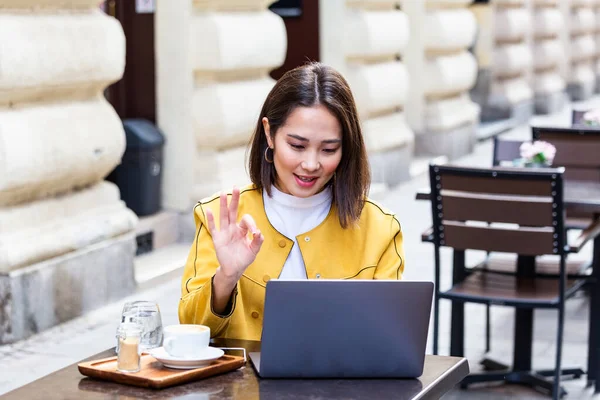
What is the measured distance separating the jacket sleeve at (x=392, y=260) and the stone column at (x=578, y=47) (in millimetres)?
18587

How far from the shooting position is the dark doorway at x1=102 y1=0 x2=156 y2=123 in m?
8.21

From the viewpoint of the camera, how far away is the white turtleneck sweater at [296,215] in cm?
306

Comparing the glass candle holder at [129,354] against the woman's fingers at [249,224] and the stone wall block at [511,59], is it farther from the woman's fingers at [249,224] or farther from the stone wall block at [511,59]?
the stone wall block at [511,59]

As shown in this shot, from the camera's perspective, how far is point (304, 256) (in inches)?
120

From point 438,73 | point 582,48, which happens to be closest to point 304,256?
point 438,73

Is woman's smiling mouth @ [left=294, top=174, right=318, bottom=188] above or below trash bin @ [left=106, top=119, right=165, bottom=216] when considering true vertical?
above

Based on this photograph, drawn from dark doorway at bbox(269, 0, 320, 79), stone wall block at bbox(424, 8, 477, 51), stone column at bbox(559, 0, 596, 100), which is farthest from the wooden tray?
stone column at bbox(559, 0, 596, 100)

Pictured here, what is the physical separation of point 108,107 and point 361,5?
14.2 ft

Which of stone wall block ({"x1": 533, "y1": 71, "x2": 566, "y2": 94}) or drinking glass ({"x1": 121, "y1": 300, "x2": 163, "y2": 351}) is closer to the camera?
drinking glass ({"x1": 121, "y1": 300, "x2": 163, "y2": 351})

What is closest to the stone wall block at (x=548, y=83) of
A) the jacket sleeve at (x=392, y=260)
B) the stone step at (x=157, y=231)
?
the stone step at (x=157, y=231)

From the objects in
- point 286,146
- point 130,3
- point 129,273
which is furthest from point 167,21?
point 286,146

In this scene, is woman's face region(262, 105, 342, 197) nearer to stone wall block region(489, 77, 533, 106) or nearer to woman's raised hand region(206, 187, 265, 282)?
woman's raised hand region(206, 187, 265, 282)

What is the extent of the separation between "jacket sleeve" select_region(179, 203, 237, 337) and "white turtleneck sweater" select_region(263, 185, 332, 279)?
0.17m

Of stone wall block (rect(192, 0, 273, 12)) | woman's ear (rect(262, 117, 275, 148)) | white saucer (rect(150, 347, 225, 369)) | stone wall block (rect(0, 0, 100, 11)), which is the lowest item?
white saucer (rect(150, 347, 225, 369))
